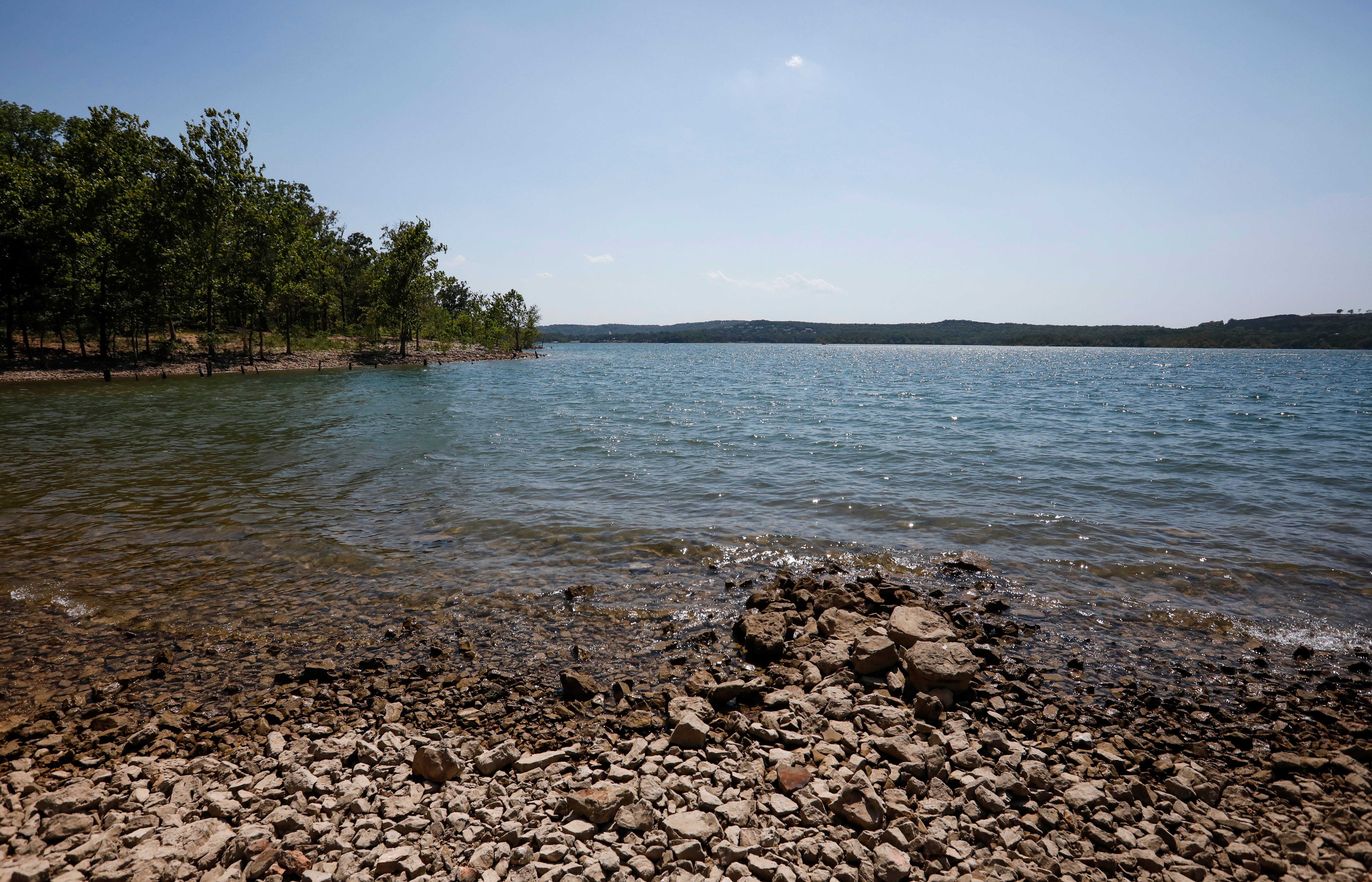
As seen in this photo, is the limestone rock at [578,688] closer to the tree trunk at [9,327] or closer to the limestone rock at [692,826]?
the limestone rock at [692,826]

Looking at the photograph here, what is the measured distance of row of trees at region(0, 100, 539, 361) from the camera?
1604 inches

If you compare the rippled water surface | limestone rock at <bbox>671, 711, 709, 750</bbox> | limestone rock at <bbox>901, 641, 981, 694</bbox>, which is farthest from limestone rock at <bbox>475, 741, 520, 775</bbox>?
limestone rock at <bbox>901, 641, 981, 694</bbox>

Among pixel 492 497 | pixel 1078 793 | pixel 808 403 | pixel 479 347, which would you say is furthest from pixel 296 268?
pixel 1078 793

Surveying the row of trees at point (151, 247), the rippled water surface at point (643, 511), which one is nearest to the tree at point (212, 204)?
the row of trees at point (151, 247)

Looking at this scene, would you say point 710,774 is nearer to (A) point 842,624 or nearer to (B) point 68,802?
(A) point 842,624

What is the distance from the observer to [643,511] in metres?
13.5

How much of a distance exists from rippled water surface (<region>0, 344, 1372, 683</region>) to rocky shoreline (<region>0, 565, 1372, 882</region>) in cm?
180

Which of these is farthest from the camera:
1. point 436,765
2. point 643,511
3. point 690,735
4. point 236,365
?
point 236,365

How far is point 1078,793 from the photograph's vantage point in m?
4.84

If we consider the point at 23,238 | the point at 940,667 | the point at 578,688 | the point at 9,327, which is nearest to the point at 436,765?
the point at 578,688

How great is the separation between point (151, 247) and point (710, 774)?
60.9 m

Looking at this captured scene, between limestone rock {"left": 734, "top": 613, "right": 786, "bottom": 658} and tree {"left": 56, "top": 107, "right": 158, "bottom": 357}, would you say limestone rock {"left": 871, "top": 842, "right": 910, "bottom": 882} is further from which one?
tree {"left": 56, "top": 107, "right": 158, "bottom": 357}

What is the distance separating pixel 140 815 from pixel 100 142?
63470 millimetres

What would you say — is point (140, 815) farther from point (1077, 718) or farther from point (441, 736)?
point (1077, 718)
